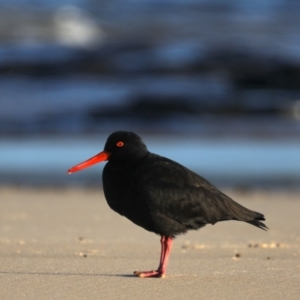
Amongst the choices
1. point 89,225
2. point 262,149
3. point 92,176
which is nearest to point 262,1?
point 262,149

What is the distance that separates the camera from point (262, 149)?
569 inches

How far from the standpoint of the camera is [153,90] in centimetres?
2208

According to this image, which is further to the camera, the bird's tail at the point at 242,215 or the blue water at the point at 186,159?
the blue water at the point at 186,159

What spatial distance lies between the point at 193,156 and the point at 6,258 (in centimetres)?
743

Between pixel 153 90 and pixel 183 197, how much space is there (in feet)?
54.7

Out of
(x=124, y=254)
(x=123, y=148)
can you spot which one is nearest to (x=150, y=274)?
(x=123, y=148)

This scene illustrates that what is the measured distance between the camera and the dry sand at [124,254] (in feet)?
15.8

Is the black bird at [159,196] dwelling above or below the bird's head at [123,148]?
below

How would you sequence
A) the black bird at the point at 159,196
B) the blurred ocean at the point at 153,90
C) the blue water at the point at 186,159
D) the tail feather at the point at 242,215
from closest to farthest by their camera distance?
1. the black bird at the point at 159,196
2. the tail feather at the point at 242,215
3. the blue water at the point at 186,159
4. the blurred ocean at the point at 153,90

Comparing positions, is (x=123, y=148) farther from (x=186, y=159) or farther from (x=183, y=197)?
(x=186, y=159)

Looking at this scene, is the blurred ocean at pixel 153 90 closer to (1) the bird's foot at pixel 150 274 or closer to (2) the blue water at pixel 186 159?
(2) the blue water at pixel 186 159

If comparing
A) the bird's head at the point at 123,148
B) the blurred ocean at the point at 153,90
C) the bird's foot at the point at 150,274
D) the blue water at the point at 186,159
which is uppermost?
the blurred ocean at the point at 153,90

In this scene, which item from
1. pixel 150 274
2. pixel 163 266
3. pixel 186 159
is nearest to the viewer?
pixel 150 274

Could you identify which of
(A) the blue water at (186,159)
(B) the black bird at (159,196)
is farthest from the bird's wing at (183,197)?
(A) the blue water at (186,159)
